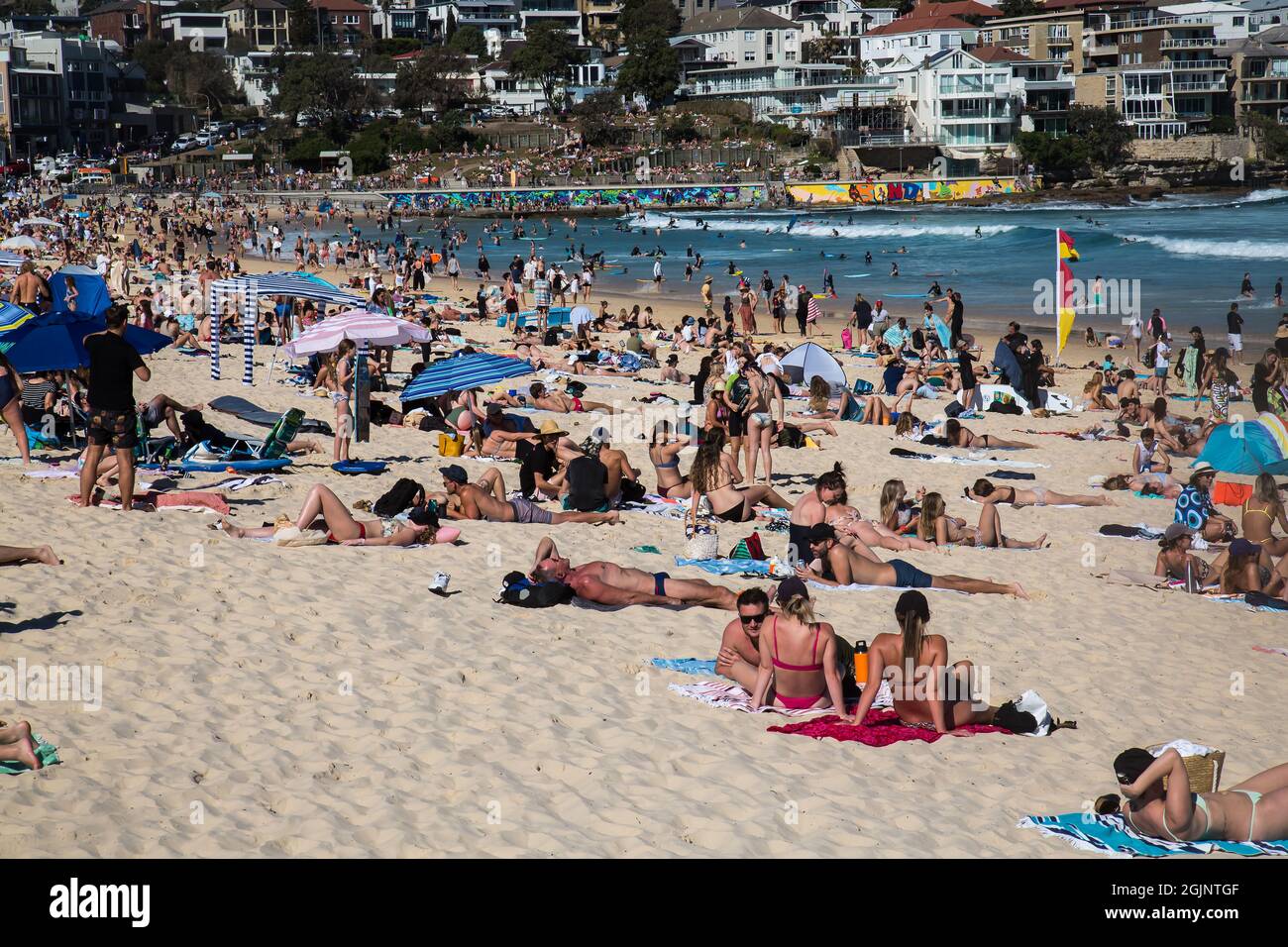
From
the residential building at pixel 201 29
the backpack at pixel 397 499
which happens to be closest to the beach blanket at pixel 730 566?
the backpack at pixel 397 499

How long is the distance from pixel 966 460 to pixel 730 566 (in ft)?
19.3

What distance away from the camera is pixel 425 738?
19.0ft

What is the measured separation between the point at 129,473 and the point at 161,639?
2709mm

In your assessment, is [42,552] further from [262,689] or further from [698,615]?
[698,615]

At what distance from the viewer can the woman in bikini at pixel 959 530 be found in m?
10.3

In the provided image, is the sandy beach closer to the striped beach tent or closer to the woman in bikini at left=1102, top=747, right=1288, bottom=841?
the woman in bikini at left=1102, top=747, right=1288, bottom=841

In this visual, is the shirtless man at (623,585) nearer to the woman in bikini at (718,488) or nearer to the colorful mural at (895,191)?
the woman in bikini at (718,488)

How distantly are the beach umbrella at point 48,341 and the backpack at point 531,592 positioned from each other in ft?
15.3

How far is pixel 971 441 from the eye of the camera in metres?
14.9

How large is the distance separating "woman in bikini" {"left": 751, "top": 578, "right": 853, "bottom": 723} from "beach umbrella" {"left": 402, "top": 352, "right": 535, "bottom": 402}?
6.91 metres

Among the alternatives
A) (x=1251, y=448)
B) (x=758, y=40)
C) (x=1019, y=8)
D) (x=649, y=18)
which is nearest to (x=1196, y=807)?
(x=1251, y=448)

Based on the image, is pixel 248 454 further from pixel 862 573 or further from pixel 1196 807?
pixel 1196 807
